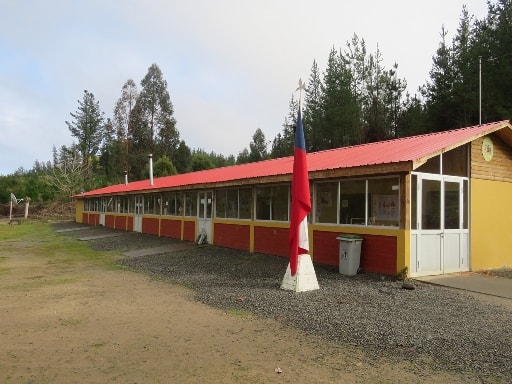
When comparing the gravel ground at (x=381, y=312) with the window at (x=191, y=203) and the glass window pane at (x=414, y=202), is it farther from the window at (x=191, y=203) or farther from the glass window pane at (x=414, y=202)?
the window at (x=191, y=203)

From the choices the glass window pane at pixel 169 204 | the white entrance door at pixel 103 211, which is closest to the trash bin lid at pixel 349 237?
the glass window pane at pixel 169 204

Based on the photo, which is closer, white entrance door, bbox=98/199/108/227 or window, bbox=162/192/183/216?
window, bbox=162/192/183/216

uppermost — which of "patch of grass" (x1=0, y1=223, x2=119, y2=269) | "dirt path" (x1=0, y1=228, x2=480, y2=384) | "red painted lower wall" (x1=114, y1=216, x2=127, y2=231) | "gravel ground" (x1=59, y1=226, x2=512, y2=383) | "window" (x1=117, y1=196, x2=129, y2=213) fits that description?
"window" (x1=117, y1=196, x2=129, y2=213)

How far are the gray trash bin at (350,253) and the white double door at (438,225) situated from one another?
126 cm

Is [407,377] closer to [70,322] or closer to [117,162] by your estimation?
[70,322]

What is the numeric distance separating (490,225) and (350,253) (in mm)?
4720

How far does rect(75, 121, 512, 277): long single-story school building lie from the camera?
33.6 ft

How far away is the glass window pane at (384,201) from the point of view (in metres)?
10.4

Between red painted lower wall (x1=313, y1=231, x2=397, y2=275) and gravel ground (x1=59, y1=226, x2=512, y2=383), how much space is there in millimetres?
316

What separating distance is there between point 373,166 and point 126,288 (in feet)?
20.0

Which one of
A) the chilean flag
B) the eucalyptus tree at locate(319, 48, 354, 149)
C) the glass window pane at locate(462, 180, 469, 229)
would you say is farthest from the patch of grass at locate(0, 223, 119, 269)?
the eucalyptus tree at locate(319, 48, 354, 149)

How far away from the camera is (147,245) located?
1900 centimetres

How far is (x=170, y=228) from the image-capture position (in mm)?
21828

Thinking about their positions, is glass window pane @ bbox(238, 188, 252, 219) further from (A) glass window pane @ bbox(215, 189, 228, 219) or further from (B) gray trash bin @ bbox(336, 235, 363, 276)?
(B) gray trash bin @ bbox(336, 235, 363, 276)
